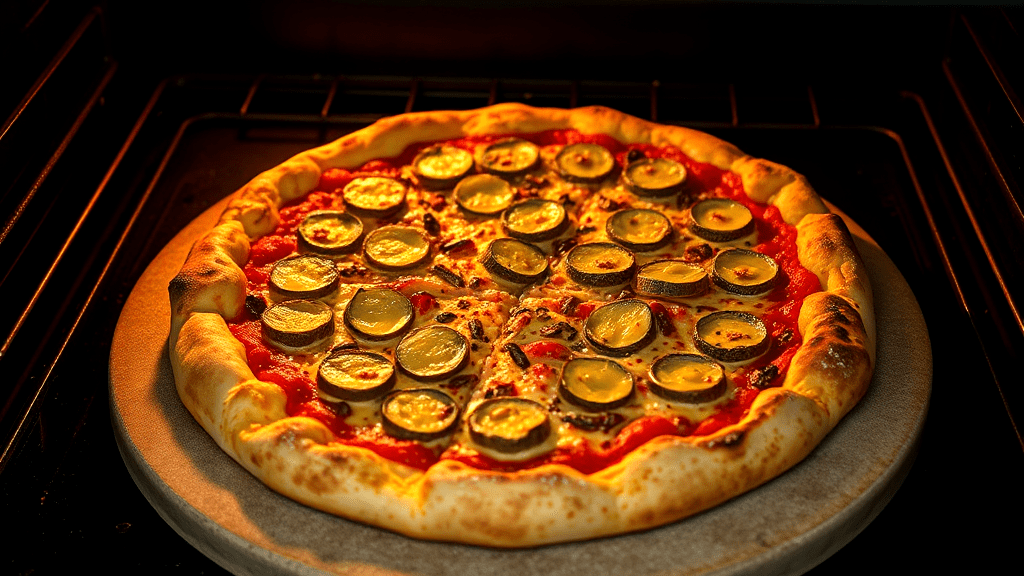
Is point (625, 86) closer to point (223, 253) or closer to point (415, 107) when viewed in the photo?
point (415, 107)

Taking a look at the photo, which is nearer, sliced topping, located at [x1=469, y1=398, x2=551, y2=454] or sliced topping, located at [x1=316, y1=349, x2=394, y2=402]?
sliced topping, located at [x1=469, y1=398, x2=551, y2=454]

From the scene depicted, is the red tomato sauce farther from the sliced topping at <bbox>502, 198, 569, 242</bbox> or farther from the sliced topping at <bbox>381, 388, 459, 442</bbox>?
the sliced topping at <bbox>502, 198, 569, 242</bbox>

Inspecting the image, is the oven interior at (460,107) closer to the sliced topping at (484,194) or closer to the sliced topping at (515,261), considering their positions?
the sliced topping at (484,194)

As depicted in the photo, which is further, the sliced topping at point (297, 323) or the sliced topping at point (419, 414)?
the sliced topping at point (297, 323)

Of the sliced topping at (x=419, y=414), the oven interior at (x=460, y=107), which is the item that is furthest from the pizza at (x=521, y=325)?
the oven interior at (x=460, y=107)

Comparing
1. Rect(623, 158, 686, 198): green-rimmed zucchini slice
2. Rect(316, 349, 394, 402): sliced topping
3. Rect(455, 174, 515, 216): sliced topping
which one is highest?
Rect(623, 158, 686, 198): green-rimmed zucchini slice

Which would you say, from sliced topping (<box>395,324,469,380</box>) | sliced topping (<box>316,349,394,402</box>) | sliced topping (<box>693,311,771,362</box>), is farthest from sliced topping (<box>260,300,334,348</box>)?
sliced topping (<box>693,311,771,362</box>)

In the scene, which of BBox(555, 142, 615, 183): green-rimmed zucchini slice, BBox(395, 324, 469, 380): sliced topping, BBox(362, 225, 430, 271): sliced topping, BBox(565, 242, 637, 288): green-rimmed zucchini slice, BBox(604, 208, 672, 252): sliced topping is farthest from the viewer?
BBox(555, 142, 615, 183): green-rimmed zucchini slice
